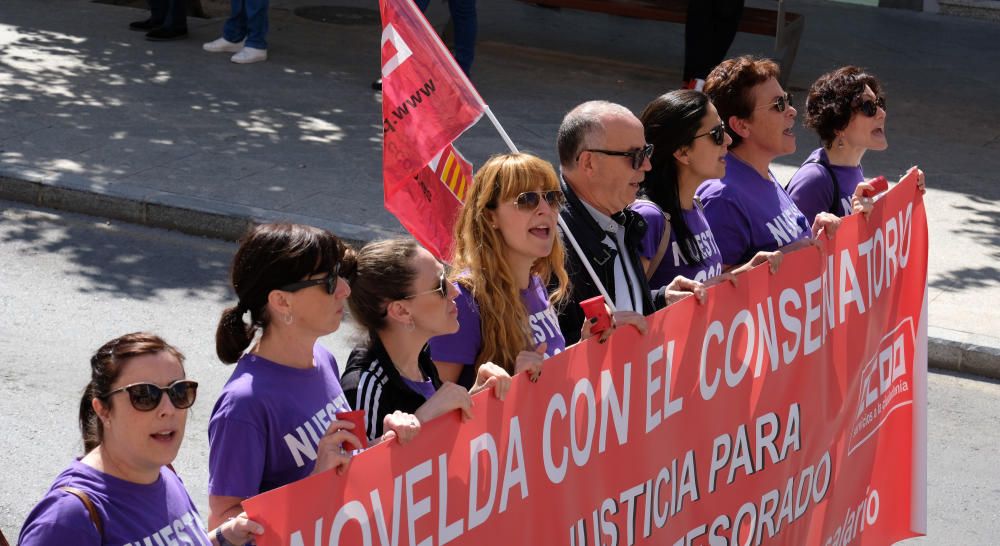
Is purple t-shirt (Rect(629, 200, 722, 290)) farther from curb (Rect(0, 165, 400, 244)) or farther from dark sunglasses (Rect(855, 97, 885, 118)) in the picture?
curb (Rect(0, 165, 400, 244))

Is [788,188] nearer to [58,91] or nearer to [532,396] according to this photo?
[532,396]

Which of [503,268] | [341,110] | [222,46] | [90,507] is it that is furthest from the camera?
[222,46]

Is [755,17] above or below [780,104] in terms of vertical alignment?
below

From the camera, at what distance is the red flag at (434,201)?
4230 mm

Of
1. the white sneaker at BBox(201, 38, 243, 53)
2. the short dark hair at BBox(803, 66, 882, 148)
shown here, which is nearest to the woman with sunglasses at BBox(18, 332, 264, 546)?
the short dark hair at BBox(803, 66, 882, 148)

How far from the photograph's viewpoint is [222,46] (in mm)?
13703

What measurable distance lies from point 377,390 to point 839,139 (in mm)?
2773

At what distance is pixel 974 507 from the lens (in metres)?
6.16

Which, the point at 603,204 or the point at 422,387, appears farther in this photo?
the point at 603,204

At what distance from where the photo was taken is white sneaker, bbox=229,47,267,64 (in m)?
13.4

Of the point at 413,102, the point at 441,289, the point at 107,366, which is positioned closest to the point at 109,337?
the point at 413,102

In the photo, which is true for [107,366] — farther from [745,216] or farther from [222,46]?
[222,46]

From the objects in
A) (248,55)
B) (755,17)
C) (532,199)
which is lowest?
(248,55)

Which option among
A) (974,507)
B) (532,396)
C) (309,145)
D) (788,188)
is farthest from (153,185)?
(532,396)
